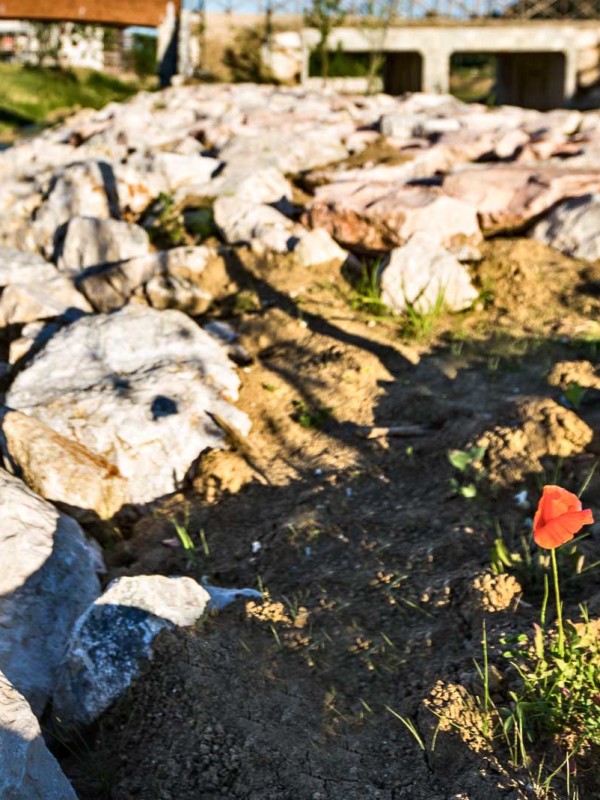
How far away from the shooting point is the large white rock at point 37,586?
110 inches

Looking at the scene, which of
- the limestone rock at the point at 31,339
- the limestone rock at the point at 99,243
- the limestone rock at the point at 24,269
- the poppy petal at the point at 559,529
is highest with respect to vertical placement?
the poppy petal at the point at 559,529

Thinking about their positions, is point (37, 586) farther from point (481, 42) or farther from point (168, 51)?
point (481, 42)

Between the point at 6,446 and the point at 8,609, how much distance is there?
3.39 feet

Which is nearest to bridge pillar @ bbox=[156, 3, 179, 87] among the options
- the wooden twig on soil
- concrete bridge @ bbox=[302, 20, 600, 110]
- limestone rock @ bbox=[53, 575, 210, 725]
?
concrete bridge @ bbox=[302, 20, 600, 110]

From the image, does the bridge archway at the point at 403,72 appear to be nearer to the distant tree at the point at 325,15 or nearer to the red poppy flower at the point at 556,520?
the distant tree at the point at 325,15

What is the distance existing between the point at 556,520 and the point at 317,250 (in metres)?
3.47

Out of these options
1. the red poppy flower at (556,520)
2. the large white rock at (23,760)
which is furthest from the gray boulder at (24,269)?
the red poppy flower at (556,520)

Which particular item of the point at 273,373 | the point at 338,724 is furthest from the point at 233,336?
the point at 338,724

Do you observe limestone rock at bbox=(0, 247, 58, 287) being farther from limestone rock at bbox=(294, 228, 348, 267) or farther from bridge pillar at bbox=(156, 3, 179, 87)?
bridge pillar at bbox=(156, 3, 179, 87)

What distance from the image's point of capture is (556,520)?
200cm

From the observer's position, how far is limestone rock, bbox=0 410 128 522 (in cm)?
375

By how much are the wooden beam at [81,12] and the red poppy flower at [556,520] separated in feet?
22.5

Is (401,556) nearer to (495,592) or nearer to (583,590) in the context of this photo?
(495,592)

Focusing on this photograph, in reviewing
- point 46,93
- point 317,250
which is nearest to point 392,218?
point 317,250
